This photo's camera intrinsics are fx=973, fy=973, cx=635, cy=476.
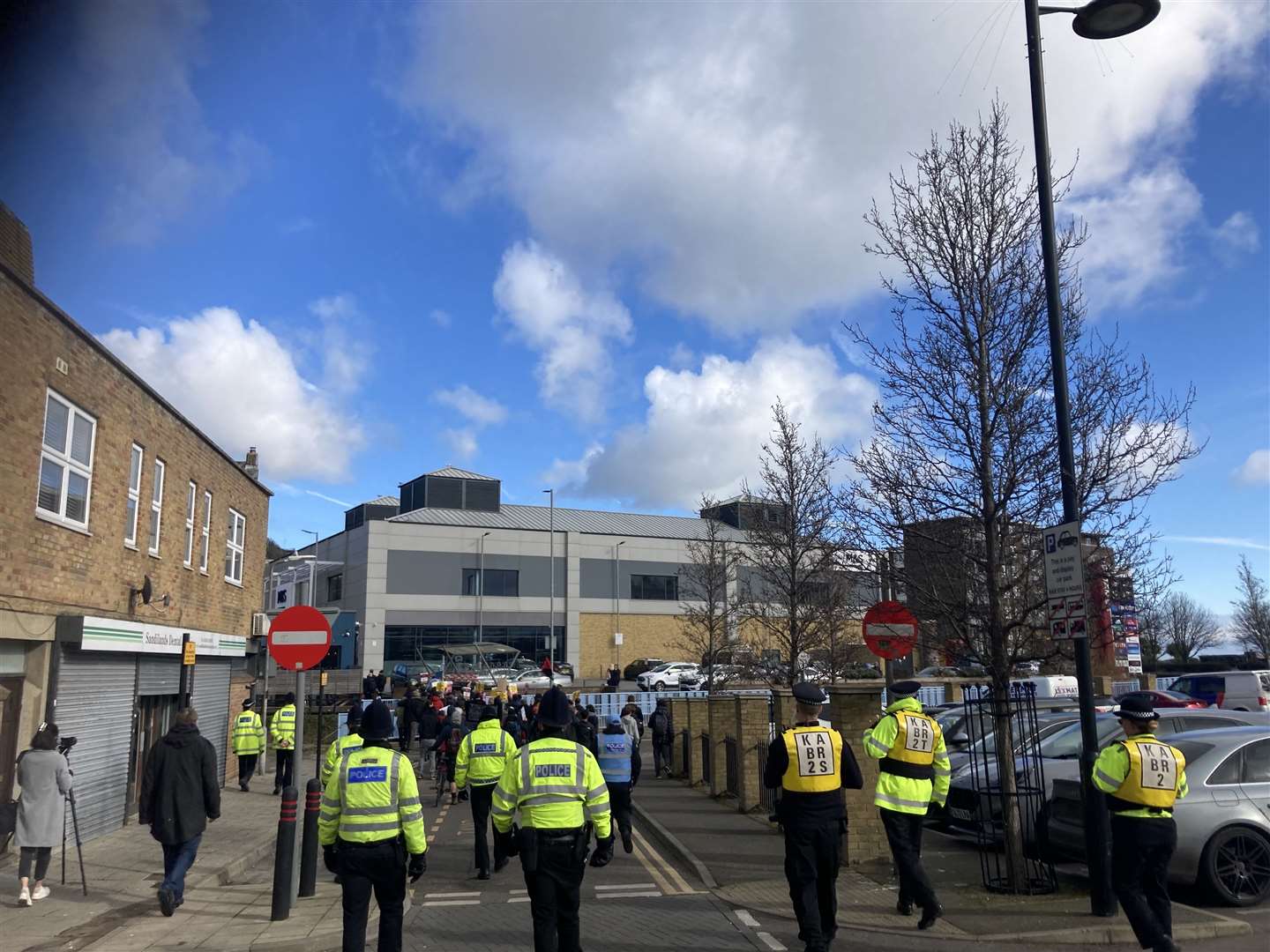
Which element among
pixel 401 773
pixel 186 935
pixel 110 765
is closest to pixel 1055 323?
pixel 401 773

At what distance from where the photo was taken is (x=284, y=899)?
28.9 ft

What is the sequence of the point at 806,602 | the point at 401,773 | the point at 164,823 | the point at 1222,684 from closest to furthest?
the point at 401,773 < the point at 164,823 < the point at 806,602 < the point at 1222,684

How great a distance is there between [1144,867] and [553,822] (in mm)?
4051

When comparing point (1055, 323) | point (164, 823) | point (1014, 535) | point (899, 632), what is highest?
point (1055, 323)

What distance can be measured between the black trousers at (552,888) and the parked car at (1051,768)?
5.39 m

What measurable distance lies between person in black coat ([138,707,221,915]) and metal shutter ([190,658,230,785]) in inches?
362

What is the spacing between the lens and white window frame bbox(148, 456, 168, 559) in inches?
619

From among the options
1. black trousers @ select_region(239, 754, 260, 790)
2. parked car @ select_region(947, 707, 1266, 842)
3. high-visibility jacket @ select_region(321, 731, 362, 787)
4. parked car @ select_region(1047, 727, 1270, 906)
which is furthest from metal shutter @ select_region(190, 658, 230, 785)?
parked car @ select_region(1047, 727, 1270, 906)

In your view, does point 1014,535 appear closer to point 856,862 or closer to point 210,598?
point 856,862

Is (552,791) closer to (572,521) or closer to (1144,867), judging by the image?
(1144,867)

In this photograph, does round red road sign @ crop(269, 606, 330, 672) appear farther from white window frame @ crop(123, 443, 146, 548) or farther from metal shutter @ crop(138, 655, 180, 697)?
metal shutter @ crop(138, 655, 180, 697)

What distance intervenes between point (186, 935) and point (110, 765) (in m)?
6.67

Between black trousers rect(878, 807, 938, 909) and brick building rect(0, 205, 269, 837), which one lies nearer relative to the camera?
black trousers rect(878, 807, 938, 909)

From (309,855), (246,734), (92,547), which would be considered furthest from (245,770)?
(309,855)
